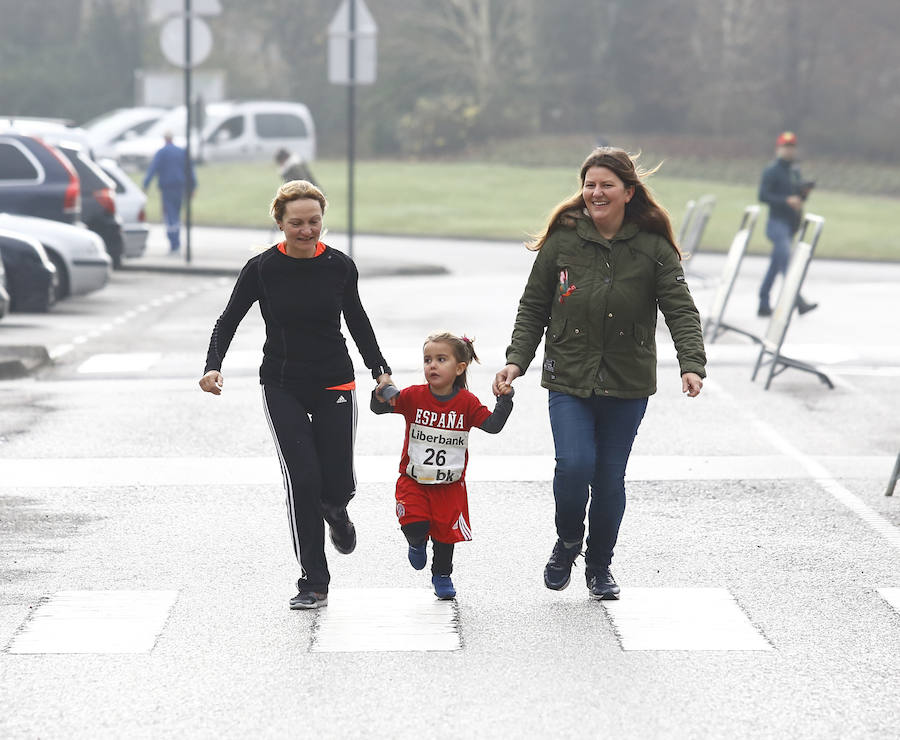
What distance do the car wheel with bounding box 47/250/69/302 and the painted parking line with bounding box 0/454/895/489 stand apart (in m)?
8.83

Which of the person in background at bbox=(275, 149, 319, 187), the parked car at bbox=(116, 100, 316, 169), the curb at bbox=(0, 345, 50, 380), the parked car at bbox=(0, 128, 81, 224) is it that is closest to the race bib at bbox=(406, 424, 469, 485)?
the curb at bbox=(0, 345, 50, 380)

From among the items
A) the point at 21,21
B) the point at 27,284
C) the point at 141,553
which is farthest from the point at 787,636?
the point at 21,21

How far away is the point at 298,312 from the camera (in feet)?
20.6

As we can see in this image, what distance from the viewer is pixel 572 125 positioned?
201ft

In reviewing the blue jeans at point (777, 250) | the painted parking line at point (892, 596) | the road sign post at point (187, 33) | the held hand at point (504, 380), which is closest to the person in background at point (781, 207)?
the blue jeans at point (777, 250)

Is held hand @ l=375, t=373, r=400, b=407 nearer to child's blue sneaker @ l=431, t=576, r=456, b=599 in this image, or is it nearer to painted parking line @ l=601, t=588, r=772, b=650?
child's blue sneaker @ l=431, t=576, r=456, b=599

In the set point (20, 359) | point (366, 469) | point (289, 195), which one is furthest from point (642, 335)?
point (20, 359)

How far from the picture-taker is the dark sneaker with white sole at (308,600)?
20.6 feet

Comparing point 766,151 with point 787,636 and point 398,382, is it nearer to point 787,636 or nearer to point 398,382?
point 398,382

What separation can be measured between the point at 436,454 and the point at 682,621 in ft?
3.43

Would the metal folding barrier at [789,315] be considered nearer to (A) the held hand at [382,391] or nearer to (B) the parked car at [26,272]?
(A) the held hand at [382,391]

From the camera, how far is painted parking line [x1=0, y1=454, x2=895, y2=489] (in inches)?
352

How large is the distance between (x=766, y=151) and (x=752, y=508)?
48.2 m

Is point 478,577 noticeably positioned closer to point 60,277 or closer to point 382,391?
point 382,391
